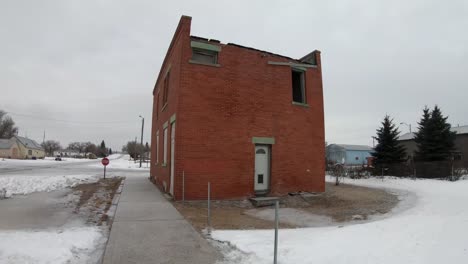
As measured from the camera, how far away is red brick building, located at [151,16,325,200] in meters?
12.8

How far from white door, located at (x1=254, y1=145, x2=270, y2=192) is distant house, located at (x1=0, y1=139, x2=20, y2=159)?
89.2 metres

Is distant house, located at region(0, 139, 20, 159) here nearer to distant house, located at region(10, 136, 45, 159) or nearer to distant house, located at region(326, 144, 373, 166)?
distant house, located at region(10, 136, 45, 159)

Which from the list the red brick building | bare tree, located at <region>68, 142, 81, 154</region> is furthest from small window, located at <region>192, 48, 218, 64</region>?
bare tree, located at <region>68, 142, 81, 154</region>

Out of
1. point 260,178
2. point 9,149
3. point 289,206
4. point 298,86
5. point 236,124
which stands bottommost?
point 289,206

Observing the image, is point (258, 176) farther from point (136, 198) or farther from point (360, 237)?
point (360, 237)

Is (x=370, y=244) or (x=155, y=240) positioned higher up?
(x=370, y=244)

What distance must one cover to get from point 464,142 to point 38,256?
47.6m

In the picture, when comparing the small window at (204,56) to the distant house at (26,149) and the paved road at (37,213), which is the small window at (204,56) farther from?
the distant house at (26,149)

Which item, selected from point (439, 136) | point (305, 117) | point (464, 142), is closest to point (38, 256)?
point (305, 117)

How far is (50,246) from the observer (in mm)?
6109

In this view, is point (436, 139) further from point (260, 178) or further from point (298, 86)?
point (260, 178)

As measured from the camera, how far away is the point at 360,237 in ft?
19.9

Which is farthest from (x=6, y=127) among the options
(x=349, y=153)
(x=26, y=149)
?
(x=349, y=153)

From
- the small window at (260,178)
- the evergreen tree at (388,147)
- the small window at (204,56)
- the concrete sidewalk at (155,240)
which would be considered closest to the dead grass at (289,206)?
the concrete sidewalk at (155,240)
